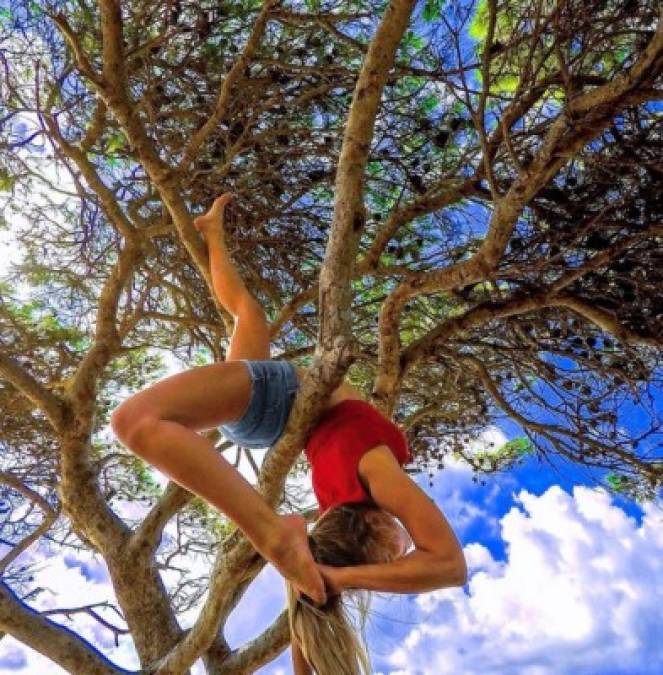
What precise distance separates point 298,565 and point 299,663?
1.51 feet

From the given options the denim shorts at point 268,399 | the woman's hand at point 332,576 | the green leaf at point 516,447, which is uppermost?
the green leaf at point 516,447

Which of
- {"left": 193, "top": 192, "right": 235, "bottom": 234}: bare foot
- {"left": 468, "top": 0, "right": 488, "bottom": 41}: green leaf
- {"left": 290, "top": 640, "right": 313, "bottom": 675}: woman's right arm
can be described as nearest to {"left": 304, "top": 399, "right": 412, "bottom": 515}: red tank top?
{"left": 290, "top": 640, "right": 313, "bottom": 675}: woman's right arm

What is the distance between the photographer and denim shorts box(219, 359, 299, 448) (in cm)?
218

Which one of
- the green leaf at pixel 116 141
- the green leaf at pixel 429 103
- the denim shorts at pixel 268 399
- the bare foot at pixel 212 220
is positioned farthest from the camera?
the green leaf at pixel 116 141

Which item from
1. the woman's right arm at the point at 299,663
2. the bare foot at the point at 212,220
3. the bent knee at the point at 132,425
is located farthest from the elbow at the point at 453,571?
the bare foot at the point at 212,220

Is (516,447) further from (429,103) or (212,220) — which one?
(212,220)

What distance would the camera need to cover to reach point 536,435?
4.88 metres

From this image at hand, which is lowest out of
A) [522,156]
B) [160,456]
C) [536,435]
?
[160,456]

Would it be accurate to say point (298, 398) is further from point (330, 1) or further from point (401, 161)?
point (330, 1)

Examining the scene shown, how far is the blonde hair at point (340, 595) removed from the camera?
1.91 m

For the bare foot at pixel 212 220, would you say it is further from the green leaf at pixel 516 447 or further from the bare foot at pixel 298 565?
the green leaf at pixel 516 447

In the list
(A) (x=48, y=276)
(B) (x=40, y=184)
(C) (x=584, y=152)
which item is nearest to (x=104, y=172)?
(B) (x=40, y=184)

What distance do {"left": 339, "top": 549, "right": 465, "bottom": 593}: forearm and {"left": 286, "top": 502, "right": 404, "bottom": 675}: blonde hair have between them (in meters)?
0.08

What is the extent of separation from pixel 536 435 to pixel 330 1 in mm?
3045
